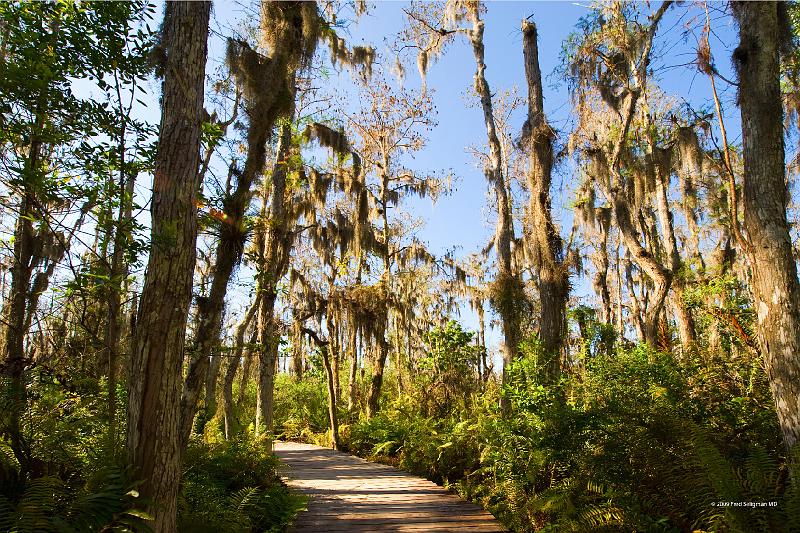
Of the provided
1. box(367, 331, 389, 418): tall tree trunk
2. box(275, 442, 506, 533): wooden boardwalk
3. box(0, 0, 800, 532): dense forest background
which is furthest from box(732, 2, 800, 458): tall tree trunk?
box(367, 331, 389, 418): tall tree trunk

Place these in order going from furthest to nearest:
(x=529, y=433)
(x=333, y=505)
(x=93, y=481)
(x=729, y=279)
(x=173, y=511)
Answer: (x=729, y=279), (x=333, y=505), (x=529, y=433), (x=173, y=511), (x=93, y=481)

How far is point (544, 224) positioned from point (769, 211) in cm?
374

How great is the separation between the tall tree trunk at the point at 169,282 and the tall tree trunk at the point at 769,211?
Result: 561 centimetres

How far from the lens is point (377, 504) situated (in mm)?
6695

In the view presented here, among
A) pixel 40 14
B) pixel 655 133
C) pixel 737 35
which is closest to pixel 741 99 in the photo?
pixel 737 35

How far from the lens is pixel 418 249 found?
19.6 meters

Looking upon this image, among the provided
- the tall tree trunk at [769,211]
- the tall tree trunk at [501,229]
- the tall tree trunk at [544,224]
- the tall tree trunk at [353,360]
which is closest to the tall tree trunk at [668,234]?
the tall tree trunk at [501,229]

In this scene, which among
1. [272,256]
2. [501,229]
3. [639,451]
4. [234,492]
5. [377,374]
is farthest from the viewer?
Answer: [377,374]

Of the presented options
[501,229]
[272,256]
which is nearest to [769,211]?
[501,229]

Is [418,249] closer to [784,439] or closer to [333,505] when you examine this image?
[333,505]

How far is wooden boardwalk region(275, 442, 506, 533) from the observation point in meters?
5.68

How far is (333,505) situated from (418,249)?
13630 millimetres

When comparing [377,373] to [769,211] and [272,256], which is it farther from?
[769,211]

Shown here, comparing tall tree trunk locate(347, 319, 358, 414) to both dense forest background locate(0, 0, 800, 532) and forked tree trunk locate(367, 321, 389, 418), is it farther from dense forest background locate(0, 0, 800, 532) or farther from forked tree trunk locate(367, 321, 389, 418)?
dense forest background locate(0, 0, 800, 532)
